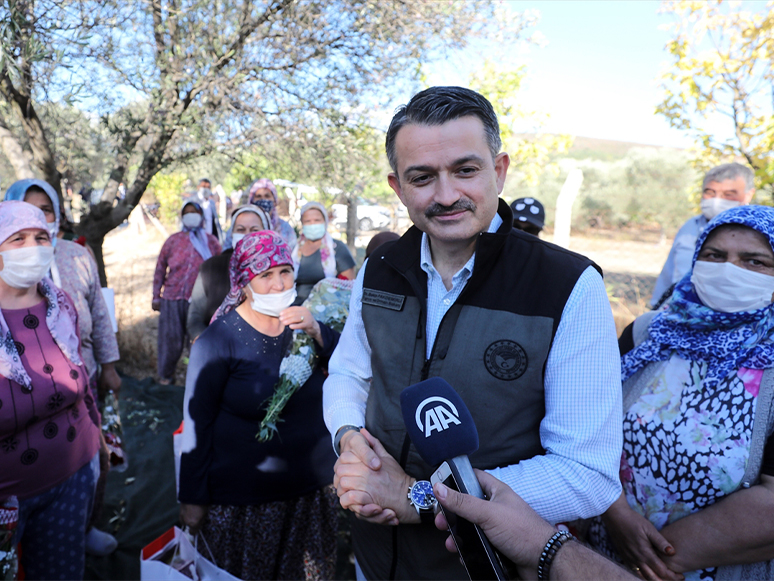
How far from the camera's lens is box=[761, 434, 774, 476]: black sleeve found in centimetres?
174

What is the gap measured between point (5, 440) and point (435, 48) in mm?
5747

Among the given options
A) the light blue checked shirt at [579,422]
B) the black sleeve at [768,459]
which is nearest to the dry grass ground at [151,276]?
the black sleeve at [768,459]

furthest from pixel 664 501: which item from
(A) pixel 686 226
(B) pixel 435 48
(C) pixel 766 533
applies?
(B) pixel 435 48

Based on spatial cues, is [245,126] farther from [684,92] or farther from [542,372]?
[684,92]

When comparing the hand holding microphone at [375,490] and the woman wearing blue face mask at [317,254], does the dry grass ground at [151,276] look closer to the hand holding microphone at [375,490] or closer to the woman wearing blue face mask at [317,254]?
the woman wearing blue face mask at [317,254]

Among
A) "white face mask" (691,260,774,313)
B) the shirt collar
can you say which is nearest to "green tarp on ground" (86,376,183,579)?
the shirt collar

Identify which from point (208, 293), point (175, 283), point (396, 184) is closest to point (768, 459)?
point (396, 184)

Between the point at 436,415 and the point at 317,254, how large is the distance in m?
5.04

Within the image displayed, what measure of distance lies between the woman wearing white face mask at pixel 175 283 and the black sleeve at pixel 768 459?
5.73m

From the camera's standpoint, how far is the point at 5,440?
225 cm

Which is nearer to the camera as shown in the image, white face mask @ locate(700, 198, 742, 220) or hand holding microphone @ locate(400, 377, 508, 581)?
hand holding microphone @ locate(400, 377, 508, 581)

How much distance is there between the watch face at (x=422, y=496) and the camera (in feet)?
5.16

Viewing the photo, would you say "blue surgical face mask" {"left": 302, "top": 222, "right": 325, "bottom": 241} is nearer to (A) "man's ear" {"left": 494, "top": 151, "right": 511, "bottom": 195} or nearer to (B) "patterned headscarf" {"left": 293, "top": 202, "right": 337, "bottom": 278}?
(B) "patterned headscarf" {"left": 293, "top": 202, "right": 337, "bottom": 278}

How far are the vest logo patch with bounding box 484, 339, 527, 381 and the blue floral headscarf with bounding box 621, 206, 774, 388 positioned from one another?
0.93 meters
